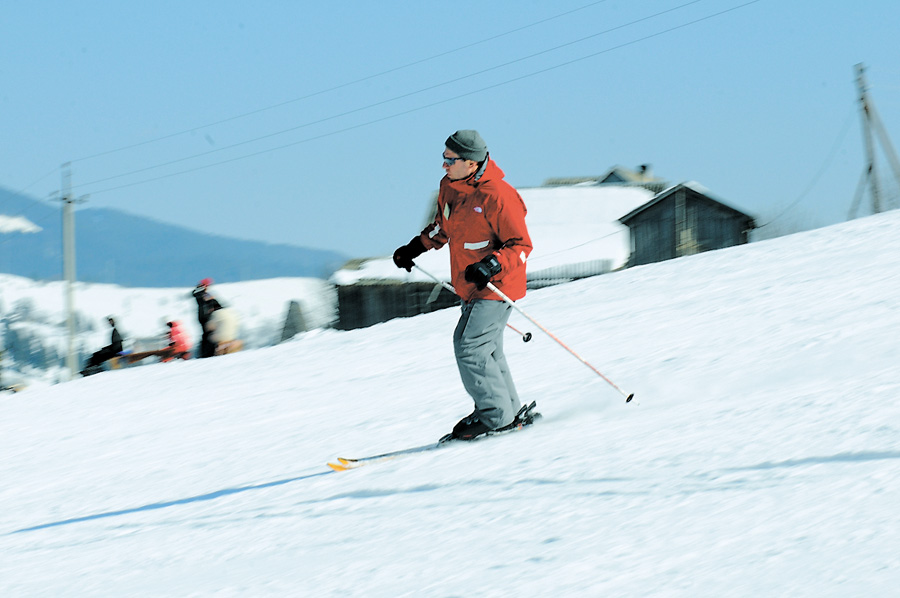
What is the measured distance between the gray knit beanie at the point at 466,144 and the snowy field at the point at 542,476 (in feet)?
4.53

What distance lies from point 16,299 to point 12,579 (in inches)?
7151

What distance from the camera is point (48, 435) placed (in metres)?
7.98

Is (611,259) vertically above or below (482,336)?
above

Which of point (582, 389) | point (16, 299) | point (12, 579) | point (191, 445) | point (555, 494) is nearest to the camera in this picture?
point (555, 494)

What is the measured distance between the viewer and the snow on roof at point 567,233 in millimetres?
34031

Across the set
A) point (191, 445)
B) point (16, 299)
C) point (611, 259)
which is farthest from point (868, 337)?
point (16, 299)

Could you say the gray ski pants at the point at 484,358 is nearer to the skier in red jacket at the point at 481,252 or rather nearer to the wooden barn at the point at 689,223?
the skier in red jacket at the point at 481,252

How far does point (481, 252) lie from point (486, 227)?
0.14 metres

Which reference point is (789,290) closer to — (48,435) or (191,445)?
(191,445)

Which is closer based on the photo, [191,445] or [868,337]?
[868,337]

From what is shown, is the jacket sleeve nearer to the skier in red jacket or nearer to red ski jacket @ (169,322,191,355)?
the skier in red jacket

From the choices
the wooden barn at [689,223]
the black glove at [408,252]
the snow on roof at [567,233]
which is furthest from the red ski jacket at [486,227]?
the wooden barn at [689,223]

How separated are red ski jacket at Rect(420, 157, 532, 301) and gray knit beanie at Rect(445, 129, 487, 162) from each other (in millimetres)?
84

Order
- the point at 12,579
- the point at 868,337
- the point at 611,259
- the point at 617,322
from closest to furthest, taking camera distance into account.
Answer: the point at 12,579
the point at 868,337
the point at 617,322
the point at 611,259
